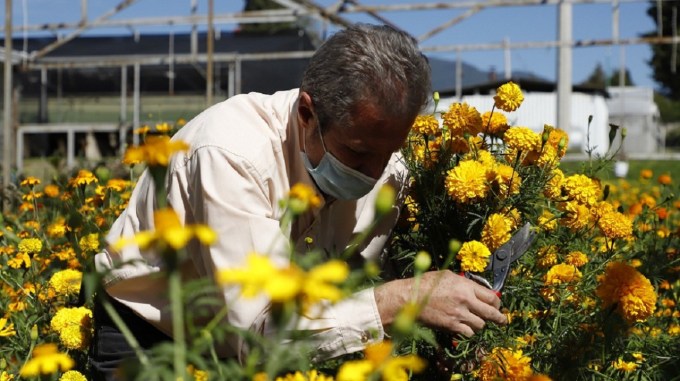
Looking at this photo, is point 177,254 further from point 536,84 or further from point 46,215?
point 536,84

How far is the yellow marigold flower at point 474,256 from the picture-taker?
5.32 ft

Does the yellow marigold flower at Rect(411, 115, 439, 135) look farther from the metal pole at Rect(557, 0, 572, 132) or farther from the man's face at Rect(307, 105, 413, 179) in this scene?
the metal pole at Rect(557, 0, 572, 132)

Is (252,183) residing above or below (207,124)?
below

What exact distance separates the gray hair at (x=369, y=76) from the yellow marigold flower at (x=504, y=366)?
0.50 metres

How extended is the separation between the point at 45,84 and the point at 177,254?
12489 millimetres

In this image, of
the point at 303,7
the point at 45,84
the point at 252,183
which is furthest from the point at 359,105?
the point at 45,84

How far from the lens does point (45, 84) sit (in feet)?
40.7

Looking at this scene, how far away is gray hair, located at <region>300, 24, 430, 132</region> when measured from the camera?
1.65 meters

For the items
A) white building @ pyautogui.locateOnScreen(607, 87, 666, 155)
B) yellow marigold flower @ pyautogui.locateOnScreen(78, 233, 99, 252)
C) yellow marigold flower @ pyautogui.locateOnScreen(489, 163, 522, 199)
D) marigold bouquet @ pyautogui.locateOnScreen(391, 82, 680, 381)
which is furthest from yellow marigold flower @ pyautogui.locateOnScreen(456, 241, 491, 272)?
white building @ pyautogui.locateOnScreen(607, 87, 666, 155)

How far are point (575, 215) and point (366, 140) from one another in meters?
→ 0.62

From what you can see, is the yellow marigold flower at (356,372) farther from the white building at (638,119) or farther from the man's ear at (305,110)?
the white building at (638,119)

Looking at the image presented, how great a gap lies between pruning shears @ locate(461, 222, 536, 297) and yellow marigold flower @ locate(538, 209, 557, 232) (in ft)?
1.03

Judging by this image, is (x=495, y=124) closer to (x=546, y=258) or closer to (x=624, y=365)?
(x=546, y=258)

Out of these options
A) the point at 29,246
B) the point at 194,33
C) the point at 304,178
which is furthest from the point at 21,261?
the point at 194,33
